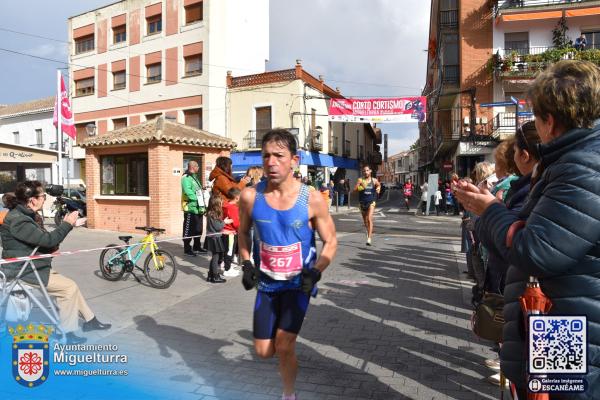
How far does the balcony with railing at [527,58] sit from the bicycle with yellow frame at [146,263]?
21.6 meters

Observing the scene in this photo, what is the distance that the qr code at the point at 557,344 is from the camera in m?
1.57

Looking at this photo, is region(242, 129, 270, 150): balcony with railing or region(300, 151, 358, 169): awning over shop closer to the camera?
region(242, 129, 270, 150): balcony with railing

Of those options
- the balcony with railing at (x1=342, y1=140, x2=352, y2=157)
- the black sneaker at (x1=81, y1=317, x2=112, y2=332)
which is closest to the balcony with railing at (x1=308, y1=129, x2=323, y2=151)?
the balcony with railing at (x1=342, y1=140, x2=352, y2=157)

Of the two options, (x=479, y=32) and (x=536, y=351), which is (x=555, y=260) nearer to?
(x=536, y=351)

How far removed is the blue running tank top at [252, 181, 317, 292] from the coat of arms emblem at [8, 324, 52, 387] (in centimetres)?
192

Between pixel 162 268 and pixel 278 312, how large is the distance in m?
4.36

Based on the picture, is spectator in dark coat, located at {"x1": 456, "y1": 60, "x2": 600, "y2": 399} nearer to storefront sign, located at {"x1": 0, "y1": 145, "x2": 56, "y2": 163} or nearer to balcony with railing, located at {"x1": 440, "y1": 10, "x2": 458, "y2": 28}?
storefront sign, located at {"x1": 0, "y1": 145, "x2": 56, "y2": 163}

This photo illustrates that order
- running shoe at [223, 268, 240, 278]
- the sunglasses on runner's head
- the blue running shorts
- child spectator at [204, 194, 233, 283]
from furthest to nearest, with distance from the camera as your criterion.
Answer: running shoe at [223, 268, 240, 278] < child spectator at [204, 194, 233, 283] < the blue running shorts < the sunglasses on runner's head

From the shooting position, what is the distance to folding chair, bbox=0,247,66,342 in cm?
415

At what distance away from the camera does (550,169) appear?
5.36 ft

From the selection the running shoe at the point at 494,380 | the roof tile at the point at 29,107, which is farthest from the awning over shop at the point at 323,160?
the running shoe at the point at 494,380

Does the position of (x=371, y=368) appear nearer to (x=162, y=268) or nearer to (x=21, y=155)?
(x=162, y=268)

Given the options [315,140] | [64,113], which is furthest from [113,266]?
[315,140]

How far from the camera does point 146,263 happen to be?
6.62 metres
